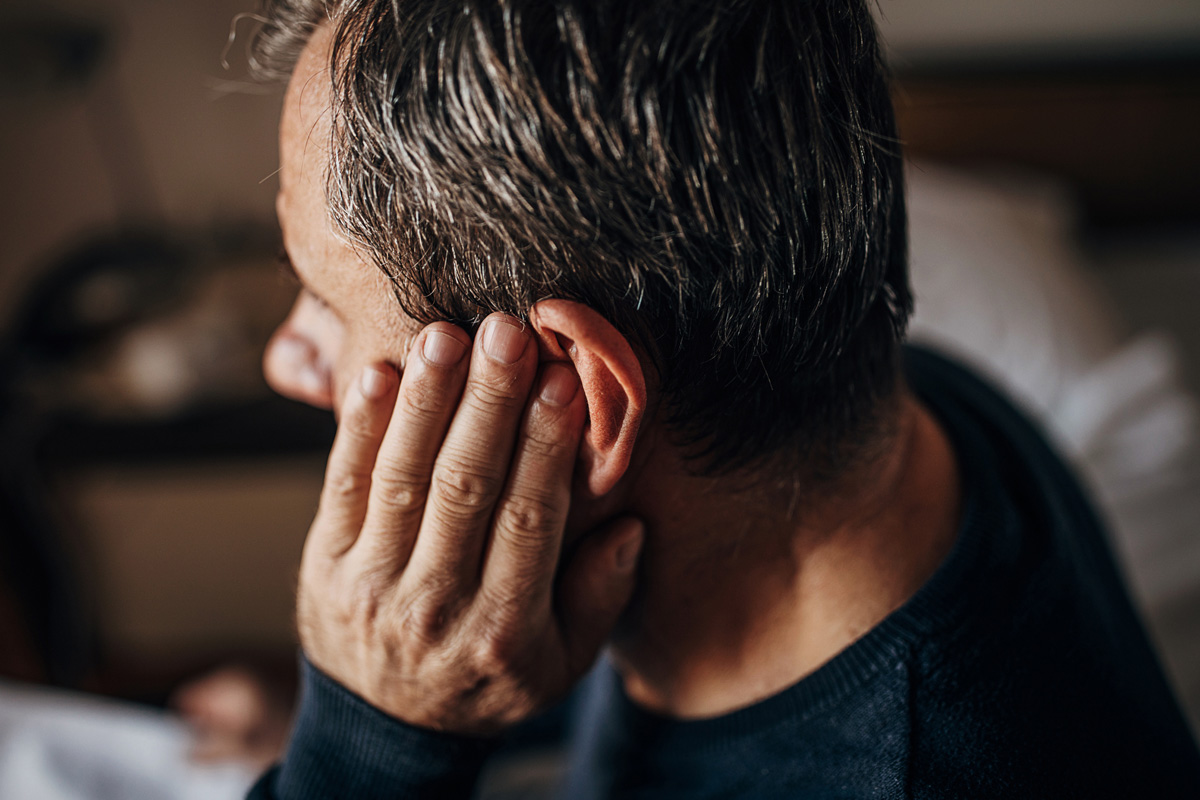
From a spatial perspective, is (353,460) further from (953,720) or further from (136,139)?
(136,139)

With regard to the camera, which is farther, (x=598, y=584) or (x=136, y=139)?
(x=136, y=139)

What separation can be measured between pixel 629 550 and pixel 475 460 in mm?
144

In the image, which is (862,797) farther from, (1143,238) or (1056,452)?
(1143,238)

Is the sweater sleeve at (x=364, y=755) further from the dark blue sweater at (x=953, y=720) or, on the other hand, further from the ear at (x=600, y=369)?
the ear at (x=600, y=369)

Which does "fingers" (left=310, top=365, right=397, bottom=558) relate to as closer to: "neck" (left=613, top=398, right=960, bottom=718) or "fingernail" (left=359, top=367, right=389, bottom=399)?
"fingernail" (left=359, top=367, right=389, bottom=399)

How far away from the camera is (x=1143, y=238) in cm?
192

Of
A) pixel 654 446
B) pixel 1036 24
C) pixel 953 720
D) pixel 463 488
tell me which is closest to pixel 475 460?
pixel 463 488

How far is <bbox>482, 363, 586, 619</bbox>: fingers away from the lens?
18.1 inches

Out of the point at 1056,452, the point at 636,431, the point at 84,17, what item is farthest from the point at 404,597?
the point at 84,17

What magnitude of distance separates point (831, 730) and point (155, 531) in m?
1.86

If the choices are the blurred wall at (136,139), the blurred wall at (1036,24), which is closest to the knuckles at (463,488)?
the blurred wall at (136,139)

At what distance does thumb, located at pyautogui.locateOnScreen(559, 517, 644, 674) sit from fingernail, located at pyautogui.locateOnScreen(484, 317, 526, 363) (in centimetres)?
17

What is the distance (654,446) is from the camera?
0.52 meters

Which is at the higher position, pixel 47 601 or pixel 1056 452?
pixel 1056 452
